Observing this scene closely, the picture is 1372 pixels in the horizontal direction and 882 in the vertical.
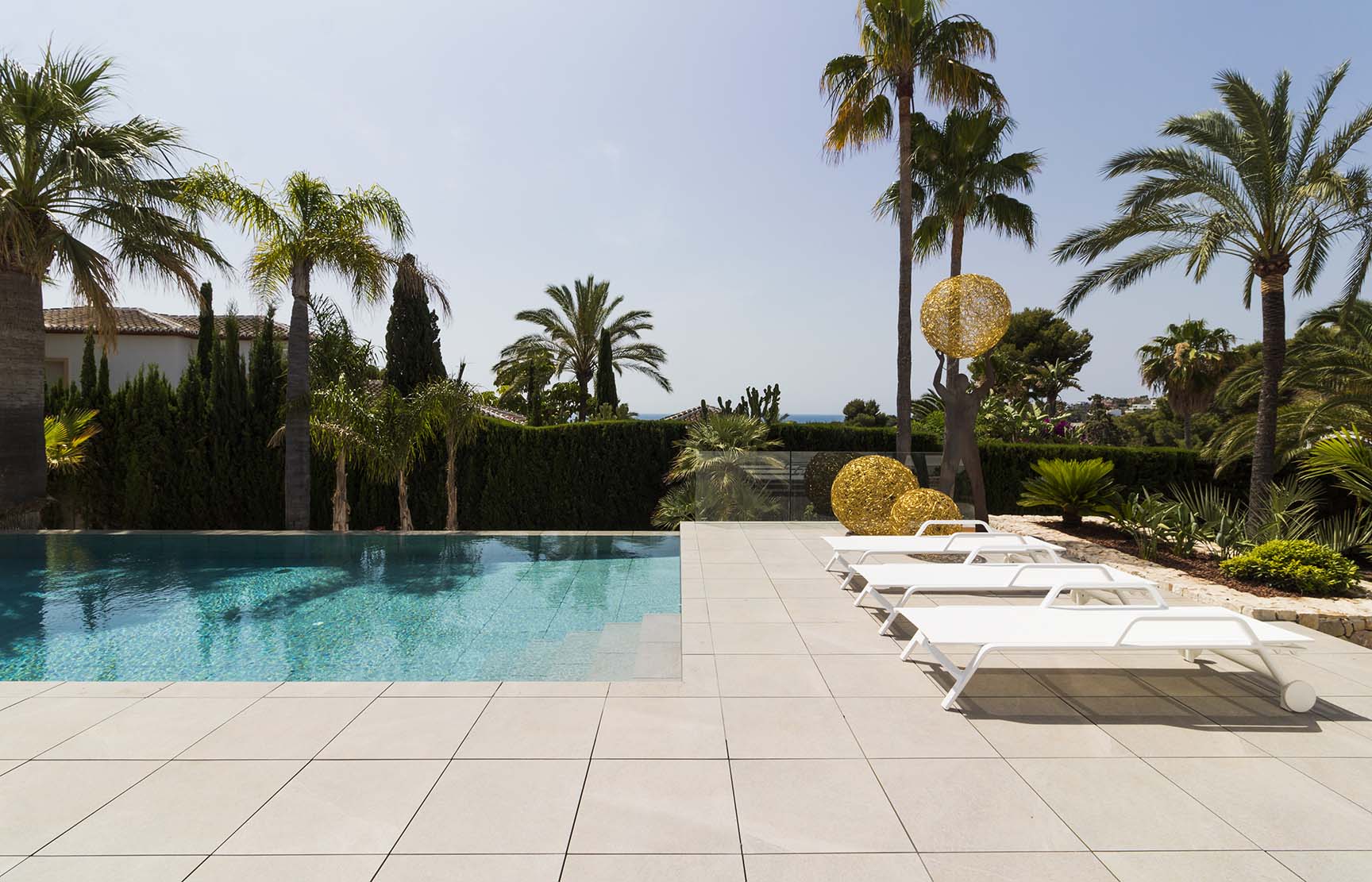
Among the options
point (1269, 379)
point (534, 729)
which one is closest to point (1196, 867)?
point (534, 729)

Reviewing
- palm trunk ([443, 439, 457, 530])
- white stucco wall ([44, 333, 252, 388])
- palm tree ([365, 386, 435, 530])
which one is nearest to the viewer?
palm tree ([365, 386, 435, 530])

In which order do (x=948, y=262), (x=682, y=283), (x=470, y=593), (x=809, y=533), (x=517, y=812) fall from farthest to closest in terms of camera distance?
(x=682, y=283), (x=948, y=262), (x=809, y=533), (x=470, y=593), (x=517, y=812)

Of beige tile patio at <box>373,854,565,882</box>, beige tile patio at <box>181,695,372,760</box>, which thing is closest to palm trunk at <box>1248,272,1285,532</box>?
beige tile patio at <box>373,854,565,882</box>

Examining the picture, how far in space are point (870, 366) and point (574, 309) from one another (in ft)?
44.5

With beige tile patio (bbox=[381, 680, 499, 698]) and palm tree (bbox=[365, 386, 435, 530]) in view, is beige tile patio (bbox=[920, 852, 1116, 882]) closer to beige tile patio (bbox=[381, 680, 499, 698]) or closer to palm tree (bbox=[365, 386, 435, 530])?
beige tile patio (bbox=[381, 680, 499, 698])

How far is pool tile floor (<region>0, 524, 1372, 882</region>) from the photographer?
2611 millimetres

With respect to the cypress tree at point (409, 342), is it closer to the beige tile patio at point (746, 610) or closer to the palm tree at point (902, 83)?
the palm tree at point (902, 83)

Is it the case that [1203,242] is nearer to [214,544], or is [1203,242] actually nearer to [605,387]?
[214,544]

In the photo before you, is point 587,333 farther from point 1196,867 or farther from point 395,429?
point 1196,867

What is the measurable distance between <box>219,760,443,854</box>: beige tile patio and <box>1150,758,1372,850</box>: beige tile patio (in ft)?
11.2

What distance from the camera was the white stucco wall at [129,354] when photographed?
20266mm

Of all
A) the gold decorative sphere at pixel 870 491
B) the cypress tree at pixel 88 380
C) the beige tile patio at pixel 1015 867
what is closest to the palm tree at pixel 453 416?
the cypress tree at pixel 88 380

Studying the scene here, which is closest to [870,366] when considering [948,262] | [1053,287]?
[948,262]

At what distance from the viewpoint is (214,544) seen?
11.0m
